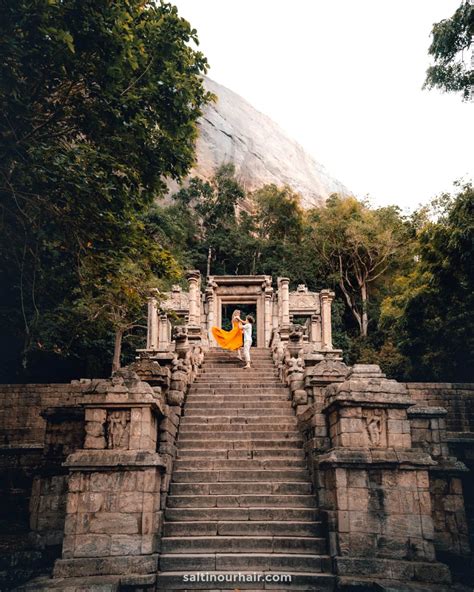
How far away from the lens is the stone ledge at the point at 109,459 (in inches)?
238

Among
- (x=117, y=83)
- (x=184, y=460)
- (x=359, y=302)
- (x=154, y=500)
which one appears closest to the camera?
(x=154, y=500)

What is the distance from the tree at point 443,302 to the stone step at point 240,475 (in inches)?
277

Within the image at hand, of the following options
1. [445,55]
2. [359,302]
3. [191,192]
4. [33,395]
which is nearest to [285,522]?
[33,395]

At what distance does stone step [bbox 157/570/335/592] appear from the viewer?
575 centimetres

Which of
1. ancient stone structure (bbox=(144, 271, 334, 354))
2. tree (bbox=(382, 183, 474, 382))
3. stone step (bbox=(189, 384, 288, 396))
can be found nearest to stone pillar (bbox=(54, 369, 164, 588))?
stone step (bbox=(189, 384, 288, 396))

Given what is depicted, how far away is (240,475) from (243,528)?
3.57ft

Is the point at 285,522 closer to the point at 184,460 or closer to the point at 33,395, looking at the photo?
the point at 184,460

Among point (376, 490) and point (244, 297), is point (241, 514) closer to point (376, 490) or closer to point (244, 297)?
point (376, 490)

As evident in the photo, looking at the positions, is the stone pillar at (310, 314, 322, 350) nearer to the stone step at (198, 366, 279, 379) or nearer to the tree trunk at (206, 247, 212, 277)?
the stone step at (198, 366, 279, 379)

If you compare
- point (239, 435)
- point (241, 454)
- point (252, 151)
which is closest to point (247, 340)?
point (239, 435)

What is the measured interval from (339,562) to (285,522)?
3.95 feet

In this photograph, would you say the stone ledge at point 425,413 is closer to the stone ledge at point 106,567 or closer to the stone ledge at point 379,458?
the stone ledge at point 379,458

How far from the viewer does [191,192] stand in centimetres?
3225

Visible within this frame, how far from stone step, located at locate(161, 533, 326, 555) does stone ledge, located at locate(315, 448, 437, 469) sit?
123 cm
